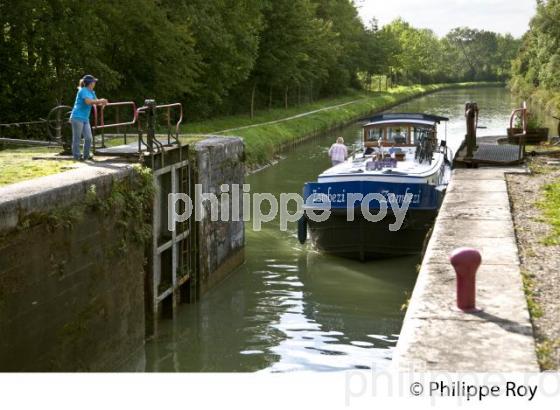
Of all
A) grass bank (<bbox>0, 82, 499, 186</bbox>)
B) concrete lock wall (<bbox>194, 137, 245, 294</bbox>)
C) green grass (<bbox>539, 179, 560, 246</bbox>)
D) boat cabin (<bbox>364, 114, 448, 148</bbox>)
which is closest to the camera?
green grass (<bbox>539, 179, 560, 246</bbox>)

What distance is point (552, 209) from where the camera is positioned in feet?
43.9

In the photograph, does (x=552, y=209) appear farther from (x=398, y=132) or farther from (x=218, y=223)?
(x=398, y=132)

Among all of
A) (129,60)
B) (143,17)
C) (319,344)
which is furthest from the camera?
(129,60)

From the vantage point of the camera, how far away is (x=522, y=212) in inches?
521

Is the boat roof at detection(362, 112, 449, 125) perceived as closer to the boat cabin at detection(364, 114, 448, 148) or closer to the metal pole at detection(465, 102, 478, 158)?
the boat cabin at detection(364, 114, 448, 148)

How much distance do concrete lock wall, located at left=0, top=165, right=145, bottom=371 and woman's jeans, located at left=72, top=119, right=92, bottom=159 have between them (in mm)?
1535

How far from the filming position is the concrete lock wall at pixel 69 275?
8.88 m

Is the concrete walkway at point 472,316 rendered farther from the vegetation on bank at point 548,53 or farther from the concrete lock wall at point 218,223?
the vegetation on bank at point 548,53

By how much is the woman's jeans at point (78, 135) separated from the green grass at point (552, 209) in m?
7.18

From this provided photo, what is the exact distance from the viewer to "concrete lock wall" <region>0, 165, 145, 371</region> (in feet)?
29.1

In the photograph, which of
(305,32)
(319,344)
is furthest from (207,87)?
(319,344)

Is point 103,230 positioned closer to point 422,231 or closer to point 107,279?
point 107,279

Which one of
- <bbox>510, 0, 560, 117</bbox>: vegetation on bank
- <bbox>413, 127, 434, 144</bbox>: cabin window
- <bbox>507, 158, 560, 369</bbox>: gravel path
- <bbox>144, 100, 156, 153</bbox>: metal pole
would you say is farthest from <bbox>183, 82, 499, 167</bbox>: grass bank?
<bbox>144, 100, 156, 153</bbox>: metal pole

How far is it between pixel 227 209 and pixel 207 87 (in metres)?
23.8
